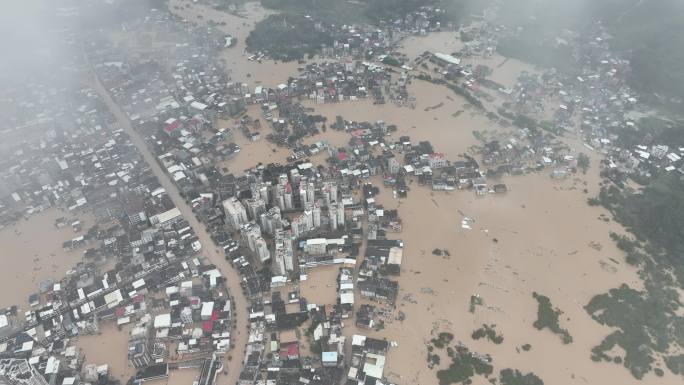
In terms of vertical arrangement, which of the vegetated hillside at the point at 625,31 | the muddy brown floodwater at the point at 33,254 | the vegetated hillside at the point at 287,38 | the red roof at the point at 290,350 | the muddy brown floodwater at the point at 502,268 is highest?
the vegetated hillside at the point at 625,31

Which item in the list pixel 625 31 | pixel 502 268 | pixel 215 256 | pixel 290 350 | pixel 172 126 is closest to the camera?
pixel 290 350

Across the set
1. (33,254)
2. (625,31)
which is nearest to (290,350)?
(33,254)

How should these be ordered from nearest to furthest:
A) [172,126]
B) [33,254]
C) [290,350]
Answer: [290,350] < [33,254] < [172,126]

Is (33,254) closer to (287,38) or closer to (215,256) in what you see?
(215,256)

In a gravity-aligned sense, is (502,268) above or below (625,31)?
below

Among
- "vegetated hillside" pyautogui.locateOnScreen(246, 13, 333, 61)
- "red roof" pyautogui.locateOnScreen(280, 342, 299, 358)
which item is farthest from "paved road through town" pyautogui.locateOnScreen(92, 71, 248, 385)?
"vegetated hillside" pyautogui.locateOnScreen(246, 13, 333, 61)

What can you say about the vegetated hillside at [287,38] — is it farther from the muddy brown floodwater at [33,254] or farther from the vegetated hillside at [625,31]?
the muddy brown floodwater at [33,254]

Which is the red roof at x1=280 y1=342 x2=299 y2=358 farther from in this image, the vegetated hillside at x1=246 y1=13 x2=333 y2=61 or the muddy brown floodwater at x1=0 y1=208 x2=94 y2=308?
the vegetated hillside at x1=246 y1=13 x2=333 y2=61

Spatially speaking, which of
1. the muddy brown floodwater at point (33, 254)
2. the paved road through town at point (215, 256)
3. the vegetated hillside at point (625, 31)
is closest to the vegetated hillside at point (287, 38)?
the paved road through town at point (215, 256)

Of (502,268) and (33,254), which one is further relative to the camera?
(33,254)

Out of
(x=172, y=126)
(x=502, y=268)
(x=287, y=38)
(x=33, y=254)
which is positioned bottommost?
(x=33, y=254)
